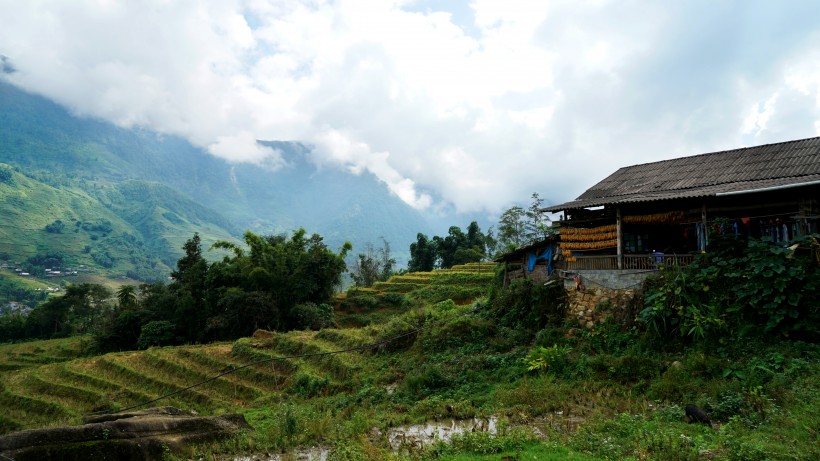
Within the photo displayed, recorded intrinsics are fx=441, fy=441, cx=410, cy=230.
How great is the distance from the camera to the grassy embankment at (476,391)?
8.47 m

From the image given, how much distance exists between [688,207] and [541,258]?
676 centimetres

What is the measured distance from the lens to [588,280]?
1543 centimetres

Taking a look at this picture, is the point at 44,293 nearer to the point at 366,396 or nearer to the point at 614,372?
the point at 366,396

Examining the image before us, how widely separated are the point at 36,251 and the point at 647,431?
13485cm

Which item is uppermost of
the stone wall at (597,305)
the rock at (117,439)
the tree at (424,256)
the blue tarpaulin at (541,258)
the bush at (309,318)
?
the tree at (424,256)

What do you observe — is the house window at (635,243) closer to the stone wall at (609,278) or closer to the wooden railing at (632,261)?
the wooden railing at (632,261)

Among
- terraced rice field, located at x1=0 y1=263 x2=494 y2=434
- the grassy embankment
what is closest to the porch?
the grassy embankment

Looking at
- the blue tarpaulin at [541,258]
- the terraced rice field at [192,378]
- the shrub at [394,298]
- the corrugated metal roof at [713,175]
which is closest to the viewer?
the corrugated metal roof at [713,175]

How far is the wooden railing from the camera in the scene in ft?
45.3

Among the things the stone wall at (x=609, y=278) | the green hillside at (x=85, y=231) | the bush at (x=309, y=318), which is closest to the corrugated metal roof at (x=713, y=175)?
the stone wall at (x=609, y=278)

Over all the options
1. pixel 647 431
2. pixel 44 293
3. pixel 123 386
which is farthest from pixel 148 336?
pixel 44 293

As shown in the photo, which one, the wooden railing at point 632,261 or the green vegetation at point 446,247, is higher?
the green vegetation at point 446,247

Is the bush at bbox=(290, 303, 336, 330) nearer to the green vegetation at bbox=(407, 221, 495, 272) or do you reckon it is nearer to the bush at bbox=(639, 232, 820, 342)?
the green vegetation at bbox=(407, 221, 495, 272)

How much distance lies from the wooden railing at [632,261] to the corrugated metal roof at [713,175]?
1847mm
